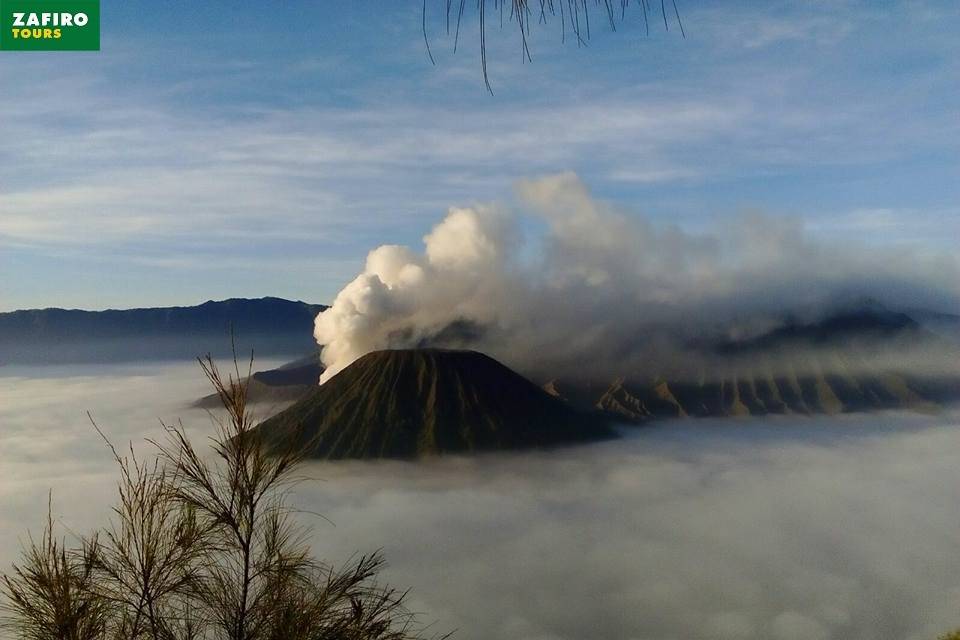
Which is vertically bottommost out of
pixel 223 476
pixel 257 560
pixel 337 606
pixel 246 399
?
pixel 337 606

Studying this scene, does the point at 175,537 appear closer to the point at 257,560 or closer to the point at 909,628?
the point at 257,560

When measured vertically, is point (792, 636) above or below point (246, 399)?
below

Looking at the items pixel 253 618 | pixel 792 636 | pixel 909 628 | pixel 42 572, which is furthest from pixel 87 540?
pixel 909 628

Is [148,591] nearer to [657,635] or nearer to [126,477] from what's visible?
[126,477]

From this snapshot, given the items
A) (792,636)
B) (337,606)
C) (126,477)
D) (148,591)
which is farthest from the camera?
(792,636)

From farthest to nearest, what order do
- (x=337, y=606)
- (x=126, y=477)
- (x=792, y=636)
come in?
(x=792, y=636) < (x=337, y=606) < (x=126, y=477)

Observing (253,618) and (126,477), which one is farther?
(253,618)
